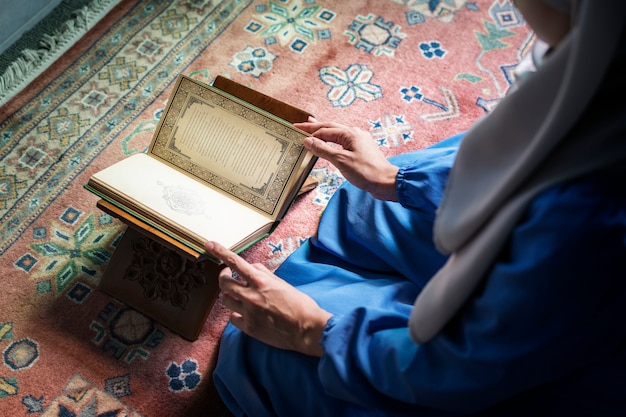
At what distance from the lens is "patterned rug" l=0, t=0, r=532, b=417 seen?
139 cm

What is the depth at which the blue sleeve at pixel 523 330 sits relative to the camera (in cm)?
78

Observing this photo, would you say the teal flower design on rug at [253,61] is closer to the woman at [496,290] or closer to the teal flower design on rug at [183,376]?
the woman at [496,290]

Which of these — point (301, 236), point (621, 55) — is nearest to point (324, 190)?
point (301, 236)

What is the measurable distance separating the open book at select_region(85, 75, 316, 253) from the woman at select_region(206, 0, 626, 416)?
3.1 inches

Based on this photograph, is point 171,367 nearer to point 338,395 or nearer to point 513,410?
point 338,395

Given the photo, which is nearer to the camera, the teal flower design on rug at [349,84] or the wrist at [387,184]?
the wrist at [387,184]

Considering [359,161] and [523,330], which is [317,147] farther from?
[523,330]

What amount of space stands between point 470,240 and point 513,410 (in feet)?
0.97

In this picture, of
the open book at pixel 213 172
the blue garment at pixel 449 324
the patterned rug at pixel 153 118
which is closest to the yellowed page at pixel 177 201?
the open book at pixel 213 172

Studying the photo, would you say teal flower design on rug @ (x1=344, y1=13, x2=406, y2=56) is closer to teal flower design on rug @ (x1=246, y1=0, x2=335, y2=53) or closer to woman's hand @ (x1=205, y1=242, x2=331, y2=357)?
teal flower design on rug @ (x1=246, y1=0, x2=335, y2=53)

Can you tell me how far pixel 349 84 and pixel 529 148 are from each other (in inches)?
46.2

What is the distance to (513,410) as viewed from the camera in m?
1.00

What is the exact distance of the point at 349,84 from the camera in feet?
6.31

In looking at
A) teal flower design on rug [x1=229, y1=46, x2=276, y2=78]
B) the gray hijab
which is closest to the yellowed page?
the gray hijab
